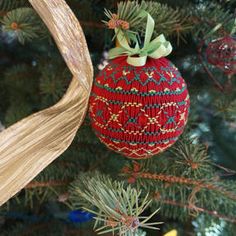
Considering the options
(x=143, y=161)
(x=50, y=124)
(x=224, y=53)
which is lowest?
(x=143, y=161)

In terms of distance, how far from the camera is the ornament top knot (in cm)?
36

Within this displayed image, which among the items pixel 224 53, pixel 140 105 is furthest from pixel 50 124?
pixel 224 53

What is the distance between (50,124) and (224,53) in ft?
0.90

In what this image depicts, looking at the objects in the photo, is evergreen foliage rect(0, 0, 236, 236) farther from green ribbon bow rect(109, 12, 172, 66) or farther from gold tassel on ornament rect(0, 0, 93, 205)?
gold tassel on ornament rect(0, 0, 93, 205)

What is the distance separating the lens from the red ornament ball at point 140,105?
0.36 meters

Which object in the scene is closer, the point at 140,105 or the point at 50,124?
the point at 50,124

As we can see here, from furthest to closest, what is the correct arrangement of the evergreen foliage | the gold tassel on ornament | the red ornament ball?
the evergreen foliage, the red ornament ball, the gold tassel on ornament

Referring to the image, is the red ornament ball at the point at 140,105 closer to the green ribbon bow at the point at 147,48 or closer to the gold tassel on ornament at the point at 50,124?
the green ribbon bow at the point at 147,48

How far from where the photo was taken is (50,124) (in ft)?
0.75

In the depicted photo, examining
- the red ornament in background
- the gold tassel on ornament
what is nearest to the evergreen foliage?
the red ornament in background

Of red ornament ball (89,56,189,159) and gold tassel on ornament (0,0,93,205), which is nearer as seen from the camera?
gold tassel on ornament (0,0,93,205)

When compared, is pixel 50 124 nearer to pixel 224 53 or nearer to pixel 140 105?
pixel 140 105

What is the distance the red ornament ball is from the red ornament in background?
9cm

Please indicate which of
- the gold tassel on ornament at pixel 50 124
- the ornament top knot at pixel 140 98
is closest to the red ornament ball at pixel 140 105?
the ornament top knot at pixel 140 98
